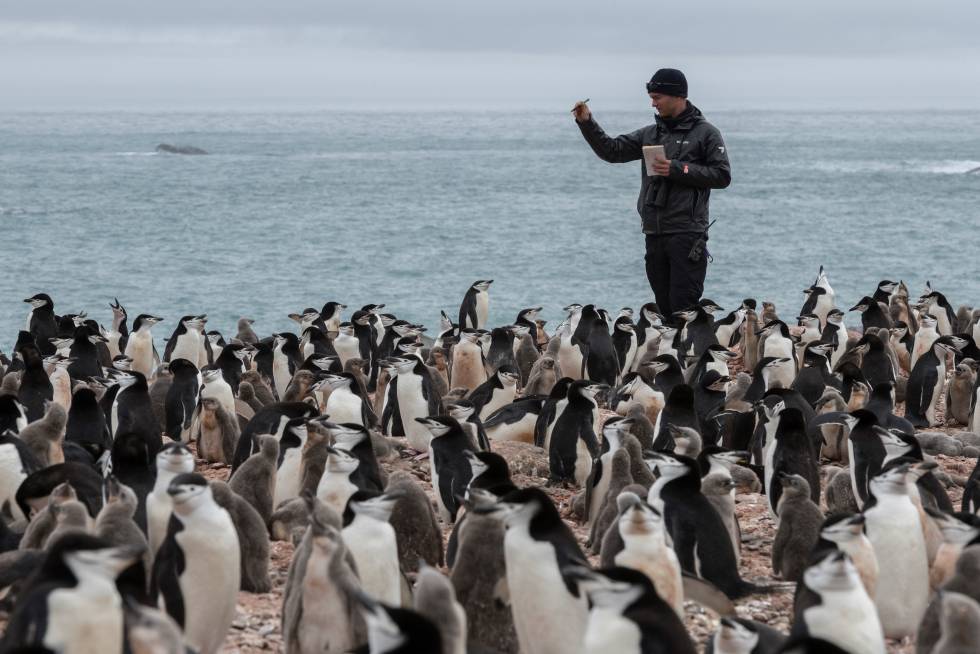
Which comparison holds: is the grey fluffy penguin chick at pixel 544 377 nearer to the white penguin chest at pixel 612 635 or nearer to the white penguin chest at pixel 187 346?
the white penguin chest at pixel 187 346

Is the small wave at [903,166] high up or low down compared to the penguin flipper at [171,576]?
down

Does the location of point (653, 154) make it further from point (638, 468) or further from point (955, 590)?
point (955, 590)

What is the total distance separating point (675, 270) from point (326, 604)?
6068 mm

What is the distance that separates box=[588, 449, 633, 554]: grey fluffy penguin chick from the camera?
5.70m

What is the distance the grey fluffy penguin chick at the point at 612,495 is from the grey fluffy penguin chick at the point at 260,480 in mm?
1498

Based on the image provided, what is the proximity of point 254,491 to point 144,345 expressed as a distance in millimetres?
6184

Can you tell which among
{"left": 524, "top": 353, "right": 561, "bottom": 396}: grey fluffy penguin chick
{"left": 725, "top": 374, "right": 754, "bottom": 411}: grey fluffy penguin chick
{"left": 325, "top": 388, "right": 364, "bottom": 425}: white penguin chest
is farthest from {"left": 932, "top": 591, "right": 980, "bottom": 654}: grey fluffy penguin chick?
{"left": 524, "top": 353, "right": 561, "bottom": 396}: grey fluffy penguin chick

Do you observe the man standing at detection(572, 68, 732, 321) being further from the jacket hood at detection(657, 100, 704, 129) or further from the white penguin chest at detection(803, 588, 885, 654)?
the white penguin chest at detection(803, 588, 885, 654)

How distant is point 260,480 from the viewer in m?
6.14

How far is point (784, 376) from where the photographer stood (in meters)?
9.88

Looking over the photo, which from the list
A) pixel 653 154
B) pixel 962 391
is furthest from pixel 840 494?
pixel 653 154

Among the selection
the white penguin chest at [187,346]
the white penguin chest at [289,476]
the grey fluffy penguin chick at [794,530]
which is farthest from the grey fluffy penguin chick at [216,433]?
the white penguin chest at [187,346]

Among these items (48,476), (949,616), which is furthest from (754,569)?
(48,476)

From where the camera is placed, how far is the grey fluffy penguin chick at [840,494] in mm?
6527
